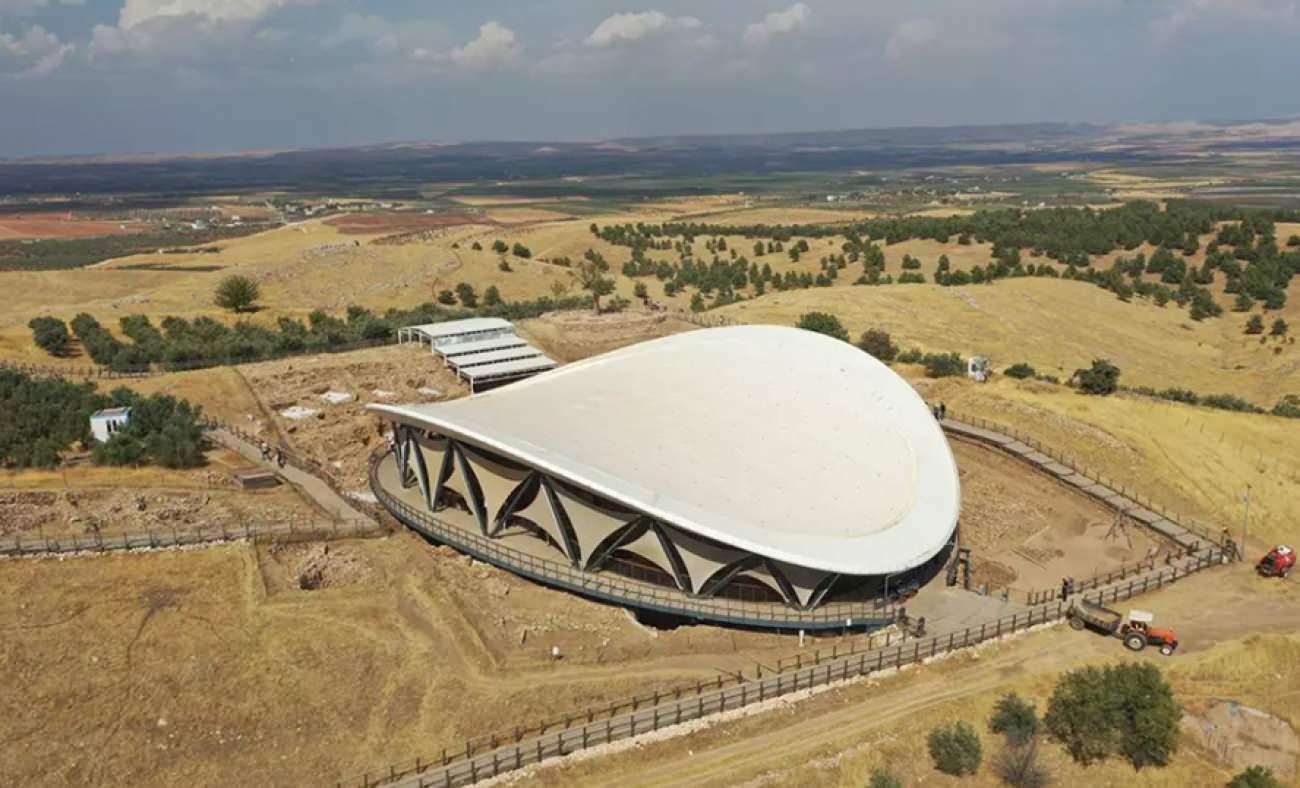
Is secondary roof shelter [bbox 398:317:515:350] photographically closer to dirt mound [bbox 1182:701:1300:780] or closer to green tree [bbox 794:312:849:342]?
green tree [bbox 794:312:849:342]

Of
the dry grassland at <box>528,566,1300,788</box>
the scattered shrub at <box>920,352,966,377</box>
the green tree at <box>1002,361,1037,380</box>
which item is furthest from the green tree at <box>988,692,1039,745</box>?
the green tree at <box>1002,361,1037,380</box>

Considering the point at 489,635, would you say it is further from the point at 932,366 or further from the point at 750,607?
the point at 932,366

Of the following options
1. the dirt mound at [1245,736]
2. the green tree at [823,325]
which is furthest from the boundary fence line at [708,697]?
the green tree at [823,325]

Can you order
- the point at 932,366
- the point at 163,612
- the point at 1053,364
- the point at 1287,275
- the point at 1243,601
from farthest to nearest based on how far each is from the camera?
the point at 1287,275 → the point at 1053,364 → the point at 932,366 → the point at 1243,601 → the point at 163,612

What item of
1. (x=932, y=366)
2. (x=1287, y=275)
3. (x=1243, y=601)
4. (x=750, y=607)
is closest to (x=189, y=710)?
(x=750, y=607)

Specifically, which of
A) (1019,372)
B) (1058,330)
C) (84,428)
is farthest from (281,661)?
(1058,330)

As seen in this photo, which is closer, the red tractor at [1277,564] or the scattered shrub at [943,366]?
the red tractor at [1277,564]

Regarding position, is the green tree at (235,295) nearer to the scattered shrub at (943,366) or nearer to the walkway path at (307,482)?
the walkway path at (307,482)
